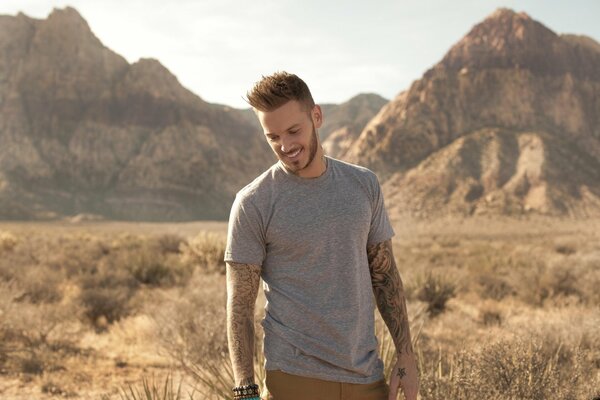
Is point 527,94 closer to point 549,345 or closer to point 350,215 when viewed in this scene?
point 549,345

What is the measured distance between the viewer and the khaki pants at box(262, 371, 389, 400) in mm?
2080

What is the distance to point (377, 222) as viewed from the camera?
7.78 ft

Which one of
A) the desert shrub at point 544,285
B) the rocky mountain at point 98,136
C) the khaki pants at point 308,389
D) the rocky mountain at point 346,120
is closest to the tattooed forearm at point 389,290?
the khaki pants at point 308,389

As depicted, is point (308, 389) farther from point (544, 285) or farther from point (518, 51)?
point (518, 51)

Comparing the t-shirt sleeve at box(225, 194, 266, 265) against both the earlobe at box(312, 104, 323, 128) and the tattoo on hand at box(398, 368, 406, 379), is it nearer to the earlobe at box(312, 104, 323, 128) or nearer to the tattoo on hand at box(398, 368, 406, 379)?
the earlobe at box(312, 104, 323, 128)

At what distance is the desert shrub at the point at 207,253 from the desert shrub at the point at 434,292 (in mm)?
4842

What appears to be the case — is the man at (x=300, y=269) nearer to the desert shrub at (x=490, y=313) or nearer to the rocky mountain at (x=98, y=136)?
the desert shrub at (x=490, y=313)

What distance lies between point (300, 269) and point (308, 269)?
3cm

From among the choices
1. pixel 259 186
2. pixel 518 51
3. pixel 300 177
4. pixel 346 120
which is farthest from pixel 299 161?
pixel 346 120

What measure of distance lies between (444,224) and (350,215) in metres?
50.0

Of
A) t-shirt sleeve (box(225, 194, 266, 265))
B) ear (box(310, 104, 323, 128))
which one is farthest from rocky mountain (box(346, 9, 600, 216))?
t-shirt sleeve (box(225, 194, 266, 265))

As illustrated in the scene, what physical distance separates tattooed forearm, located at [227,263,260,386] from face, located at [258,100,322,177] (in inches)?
17.6

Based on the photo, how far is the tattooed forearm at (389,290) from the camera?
7.95ft

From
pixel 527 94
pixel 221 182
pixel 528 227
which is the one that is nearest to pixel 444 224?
pixel 528 227
